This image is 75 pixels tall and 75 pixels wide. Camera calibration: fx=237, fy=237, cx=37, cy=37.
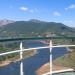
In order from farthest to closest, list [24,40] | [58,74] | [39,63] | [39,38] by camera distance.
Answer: [39,63] → [58,74] → [39,38] → [24,40]

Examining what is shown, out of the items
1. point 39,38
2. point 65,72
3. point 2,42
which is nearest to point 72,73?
point 65,72

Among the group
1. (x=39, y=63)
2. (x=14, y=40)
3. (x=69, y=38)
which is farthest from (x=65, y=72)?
(x=39, y=63)

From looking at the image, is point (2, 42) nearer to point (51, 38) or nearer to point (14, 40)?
point (14, 40)

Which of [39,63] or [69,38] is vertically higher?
[69,38]

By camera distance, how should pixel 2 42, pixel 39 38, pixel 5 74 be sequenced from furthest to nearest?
1. pixel 5 74
2. pixel 39 38
3. pixel 2 42

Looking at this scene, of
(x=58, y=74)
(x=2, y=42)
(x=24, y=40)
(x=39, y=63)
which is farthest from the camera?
(x=39, y=63)

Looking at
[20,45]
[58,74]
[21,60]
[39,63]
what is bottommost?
[39,63]

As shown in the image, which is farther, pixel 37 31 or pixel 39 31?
pixel 39 31

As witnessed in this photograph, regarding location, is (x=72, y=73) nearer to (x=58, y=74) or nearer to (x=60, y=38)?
(x=58, y=74)

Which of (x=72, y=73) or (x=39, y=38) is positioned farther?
(x=72, y=73)
